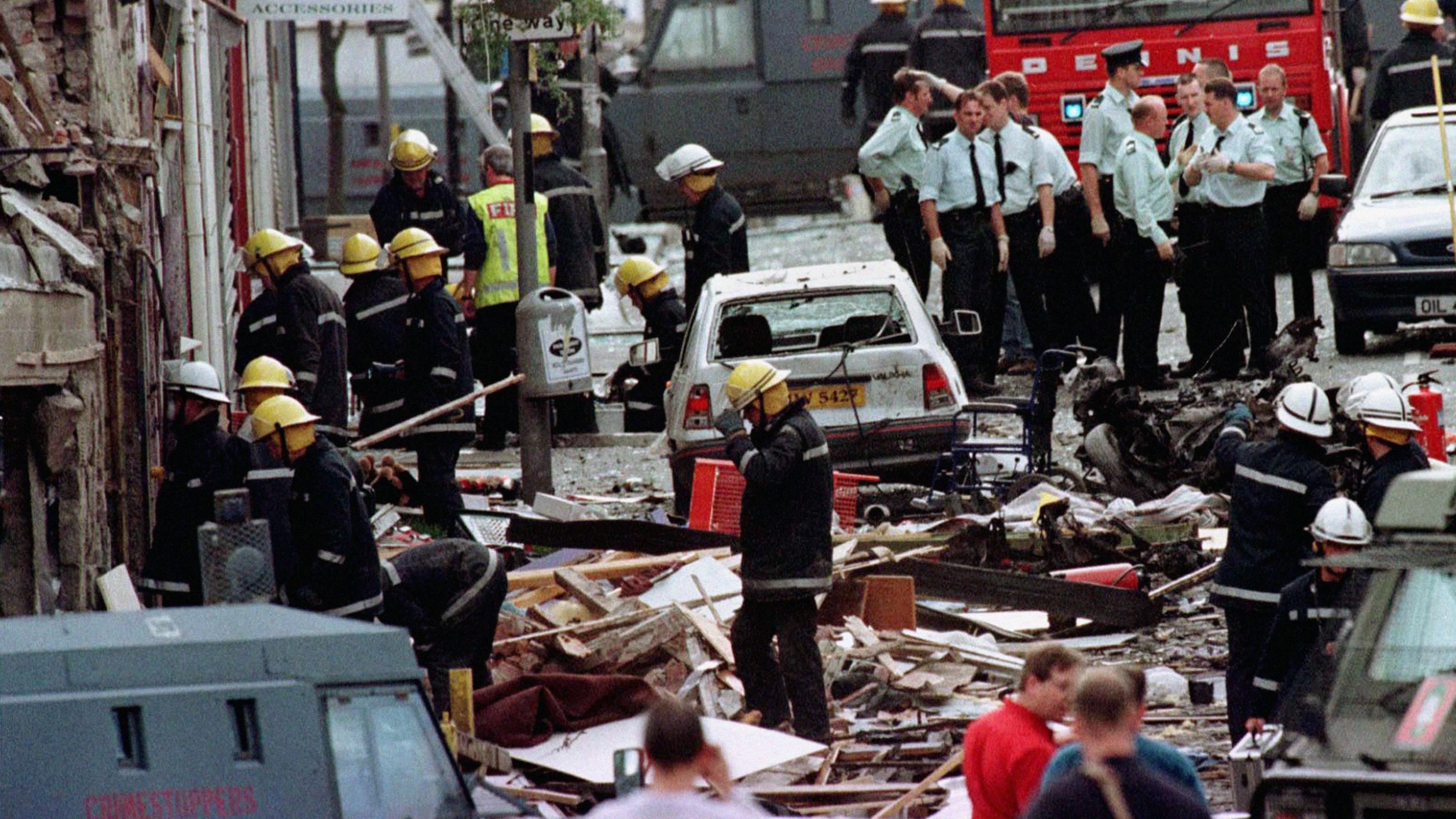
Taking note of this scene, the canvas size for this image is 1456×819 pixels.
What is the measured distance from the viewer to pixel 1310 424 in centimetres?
931

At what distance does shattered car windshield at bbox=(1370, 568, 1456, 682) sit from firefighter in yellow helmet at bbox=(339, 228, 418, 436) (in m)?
8.42

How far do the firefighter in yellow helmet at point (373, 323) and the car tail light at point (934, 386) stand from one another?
299cm

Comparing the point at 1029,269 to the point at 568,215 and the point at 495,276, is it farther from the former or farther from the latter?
the point at 495,276

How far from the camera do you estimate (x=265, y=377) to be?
10.7 metres

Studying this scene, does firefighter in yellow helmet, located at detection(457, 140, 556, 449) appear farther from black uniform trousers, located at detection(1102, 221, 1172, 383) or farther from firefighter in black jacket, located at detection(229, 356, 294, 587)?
firefighter in black jacket, located at detection(229, 356, 294, 587)

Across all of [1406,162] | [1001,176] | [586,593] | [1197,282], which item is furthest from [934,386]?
[1406,162]

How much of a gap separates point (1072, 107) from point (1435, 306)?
5.15 m

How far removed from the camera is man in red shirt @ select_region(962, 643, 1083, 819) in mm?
6621

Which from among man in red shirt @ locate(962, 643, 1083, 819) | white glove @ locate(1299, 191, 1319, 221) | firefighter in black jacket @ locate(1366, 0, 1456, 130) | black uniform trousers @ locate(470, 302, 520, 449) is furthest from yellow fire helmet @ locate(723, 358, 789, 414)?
firefighter in black jacket @ locate(1366, 0, 1456, 130)

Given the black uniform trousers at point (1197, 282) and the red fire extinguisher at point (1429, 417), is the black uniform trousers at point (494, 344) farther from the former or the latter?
the red fire extinguisher at point (1429, 417)

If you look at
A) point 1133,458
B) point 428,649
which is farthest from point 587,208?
point 428,649

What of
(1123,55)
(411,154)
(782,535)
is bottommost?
(782,535)

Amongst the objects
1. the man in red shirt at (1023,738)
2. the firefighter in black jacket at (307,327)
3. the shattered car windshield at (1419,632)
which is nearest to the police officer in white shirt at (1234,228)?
the firefighter in black jacket at (307,327)

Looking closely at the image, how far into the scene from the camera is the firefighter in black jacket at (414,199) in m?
15.8
